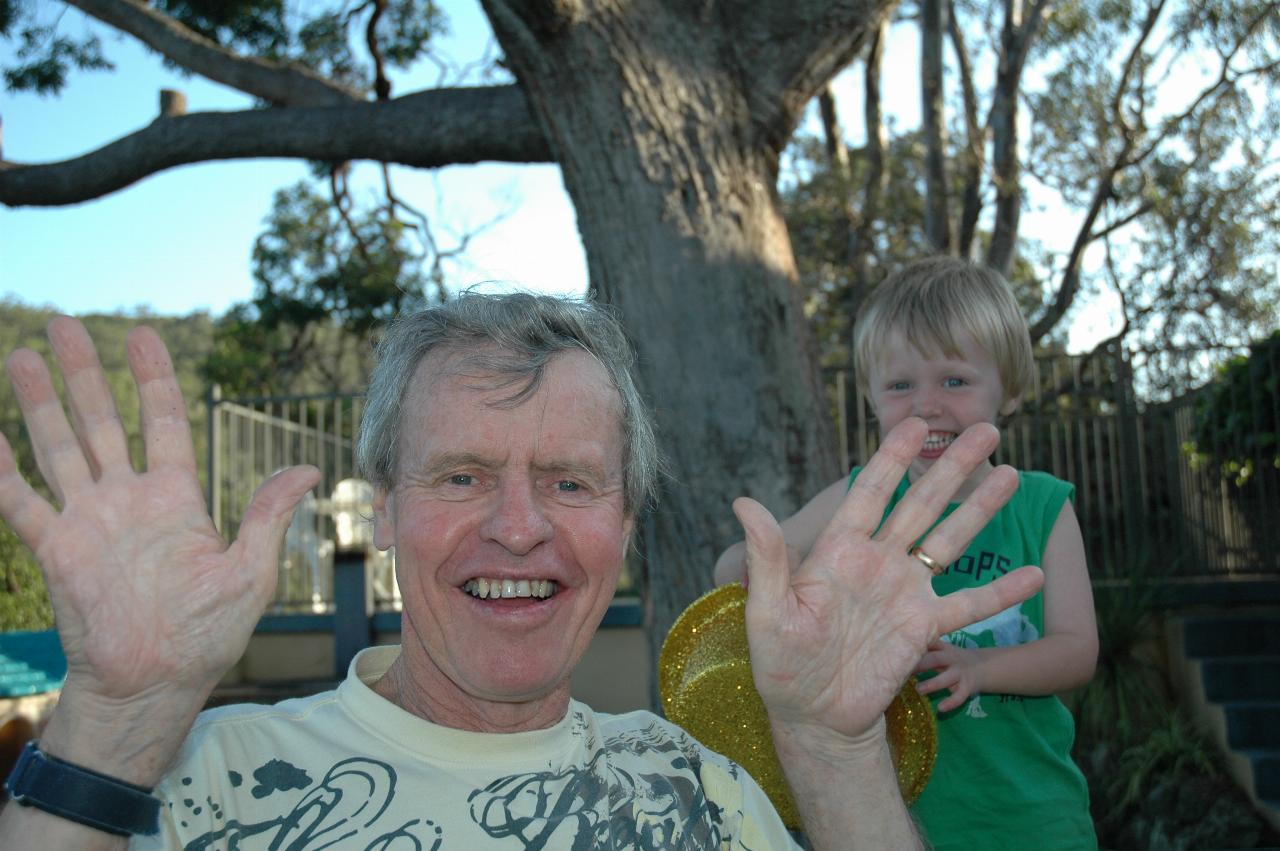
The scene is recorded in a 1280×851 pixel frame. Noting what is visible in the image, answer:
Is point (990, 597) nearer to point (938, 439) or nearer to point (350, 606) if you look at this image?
point (938, 439)

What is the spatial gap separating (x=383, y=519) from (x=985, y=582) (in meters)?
1.24

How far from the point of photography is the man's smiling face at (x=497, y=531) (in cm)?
160

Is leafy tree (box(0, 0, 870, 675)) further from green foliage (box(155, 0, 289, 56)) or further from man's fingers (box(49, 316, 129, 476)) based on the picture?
green foliage (box(155, 0, 289, 56))

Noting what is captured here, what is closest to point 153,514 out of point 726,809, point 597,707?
point 726,809

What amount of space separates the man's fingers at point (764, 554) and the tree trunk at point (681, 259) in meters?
2.31

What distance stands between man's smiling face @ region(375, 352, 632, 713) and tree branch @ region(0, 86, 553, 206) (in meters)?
3.30

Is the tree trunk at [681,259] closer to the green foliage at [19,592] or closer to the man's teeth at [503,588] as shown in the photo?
the man's teeth at [503,588]

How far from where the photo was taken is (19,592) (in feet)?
31.3

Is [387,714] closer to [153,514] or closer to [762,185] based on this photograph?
[153,514]

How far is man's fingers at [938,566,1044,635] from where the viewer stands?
1.52m

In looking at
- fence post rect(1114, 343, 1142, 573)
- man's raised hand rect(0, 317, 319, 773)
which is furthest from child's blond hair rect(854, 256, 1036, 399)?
fence post rect(1114, 343, 1142, 573)

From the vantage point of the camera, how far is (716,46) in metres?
4.06

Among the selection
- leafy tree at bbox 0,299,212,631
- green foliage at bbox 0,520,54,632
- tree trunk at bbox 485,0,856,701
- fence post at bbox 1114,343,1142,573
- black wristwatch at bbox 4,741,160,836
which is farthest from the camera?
green foliage at bbox 0,520,54,632

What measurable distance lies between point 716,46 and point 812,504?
2.15m
